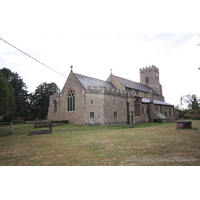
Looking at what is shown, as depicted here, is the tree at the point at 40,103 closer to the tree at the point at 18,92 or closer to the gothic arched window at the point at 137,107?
the tree at the point at 18,92

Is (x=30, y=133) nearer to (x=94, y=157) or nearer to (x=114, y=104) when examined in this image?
(x=94, y=157)

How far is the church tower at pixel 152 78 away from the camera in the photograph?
50.7m

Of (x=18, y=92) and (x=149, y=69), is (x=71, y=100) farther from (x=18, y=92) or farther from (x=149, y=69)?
(x=149, y=69)

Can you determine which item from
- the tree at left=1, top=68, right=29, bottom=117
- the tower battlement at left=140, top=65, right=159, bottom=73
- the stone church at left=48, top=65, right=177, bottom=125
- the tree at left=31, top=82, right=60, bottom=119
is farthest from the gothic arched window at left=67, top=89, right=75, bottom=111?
the tower battlement at left=140, top=65, right=159, bottom=73

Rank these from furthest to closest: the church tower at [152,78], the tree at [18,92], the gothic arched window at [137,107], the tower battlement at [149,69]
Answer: the tower battlement at [149,69]
the church tower at [152,78]
the tree at [18,92]
the gothic arched window at [137,107]

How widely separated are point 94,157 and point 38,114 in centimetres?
4298

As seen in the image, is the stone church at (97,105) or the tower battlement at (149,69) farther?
the tower battlement at (149,69)

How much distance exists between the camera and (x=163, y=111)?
4028 centimetres

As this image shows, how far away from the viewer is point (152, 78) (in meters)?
51.9

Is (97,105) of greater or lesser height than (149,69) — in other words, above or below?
below

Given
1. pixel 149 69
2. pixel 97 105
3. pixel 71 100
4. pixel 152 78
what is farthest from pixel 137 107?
pixel 149 69

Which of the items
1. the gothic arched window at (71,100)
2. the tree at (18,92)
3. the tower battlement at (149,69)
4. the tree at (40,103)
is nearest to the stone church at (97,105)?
the gothic arched window at (71,100)

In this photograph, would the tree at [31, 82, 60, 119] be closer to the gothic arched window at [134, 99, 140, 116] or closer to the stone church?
the stone church

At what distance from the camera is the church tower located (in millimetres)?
50719
